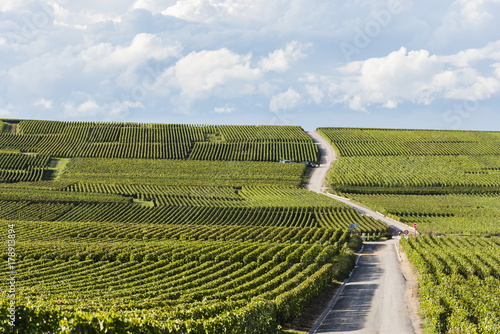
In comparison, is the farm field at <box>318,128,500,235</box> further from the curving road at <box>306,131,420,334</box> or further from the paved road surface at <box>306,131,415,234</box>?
the curving road at <box>306,131,420,334</box>

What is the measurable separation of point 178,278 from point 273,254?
11572mm

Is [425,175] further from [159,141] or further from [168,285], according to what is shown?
[168,285]

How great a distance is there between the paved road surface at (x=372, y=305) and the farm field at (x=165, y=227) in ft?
7.01

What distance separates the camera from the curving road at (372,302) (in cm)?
2841

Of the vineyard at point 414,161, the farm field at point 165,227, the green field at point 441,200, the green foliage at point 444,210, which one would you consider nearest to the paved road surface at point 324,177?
the green foliage at point 444,210

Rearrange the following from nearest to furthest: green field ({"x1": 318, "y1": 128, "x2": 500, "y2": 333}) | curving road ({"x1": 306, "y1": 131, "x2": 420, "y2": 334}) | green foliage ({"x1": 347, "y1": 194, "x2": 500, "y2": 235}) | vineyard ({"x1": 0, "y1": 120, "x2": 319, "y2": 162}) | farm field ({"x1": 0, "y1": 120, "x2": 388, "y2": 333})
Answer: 1. farm field ({"x1": 0, "y1": 120, "x2": 388, "y2": 333})
2. curving road ({"x1": 306, "y1": 131, "x2": 420, "y2": 334})
3. green field ({"x1": 318, "y1": 128, "x2": 500, "y2": 333})
4. green foliage ({"x1": 347, "y1": 194, "x2": 500, "y2": 235})
5. vineyard ({"x1": 0, "y1": 120, "x2": 319, "y2": 162})

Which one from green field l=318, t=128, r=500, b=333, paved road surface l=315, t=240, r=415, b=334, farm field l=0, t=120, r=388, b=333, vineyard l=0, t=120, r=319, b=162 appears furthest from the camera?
vineyard l=0, t=120, r=319, b=162

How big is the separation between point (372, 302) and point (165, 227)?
134 feet

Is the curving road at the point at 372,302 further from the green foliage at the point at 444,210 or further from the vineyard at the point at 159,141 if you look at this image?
the vineyard at the point at 159,141

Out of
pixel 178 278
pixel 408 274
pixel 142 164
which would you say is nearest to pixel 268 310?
pixel 178 278

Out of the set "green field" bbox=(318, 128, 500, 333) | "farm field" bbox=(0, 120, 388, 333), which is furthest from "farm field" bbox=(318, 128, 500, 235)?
"farm field" bbox=(0, 120, 388, 333)

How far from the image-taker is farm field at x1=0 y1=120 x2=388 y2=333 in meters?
24.2

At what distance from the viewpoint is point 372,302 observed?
34.1 meters

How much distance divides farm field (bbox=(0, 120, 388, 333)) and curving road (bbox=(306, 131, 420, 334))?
193cm
